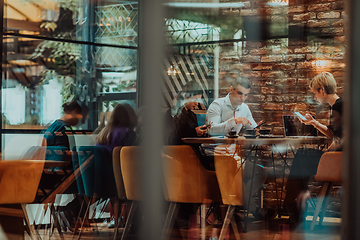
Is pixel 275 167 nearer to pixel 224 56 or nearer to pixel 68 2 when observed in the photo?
pixel 224 56

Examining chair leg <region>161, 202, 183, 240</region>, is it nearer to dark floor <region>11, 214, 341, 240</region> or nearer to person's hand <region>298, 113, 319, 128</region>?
dark floor <region>11, 214, 341, 240</region>

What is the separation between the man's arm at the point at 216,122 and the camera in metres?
2.19

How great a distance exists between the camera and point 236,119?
2.29m

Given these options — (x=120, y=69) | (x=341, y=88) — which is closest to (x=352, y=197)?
(x=341, y=88)

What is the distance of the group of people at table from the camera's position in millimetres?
2143

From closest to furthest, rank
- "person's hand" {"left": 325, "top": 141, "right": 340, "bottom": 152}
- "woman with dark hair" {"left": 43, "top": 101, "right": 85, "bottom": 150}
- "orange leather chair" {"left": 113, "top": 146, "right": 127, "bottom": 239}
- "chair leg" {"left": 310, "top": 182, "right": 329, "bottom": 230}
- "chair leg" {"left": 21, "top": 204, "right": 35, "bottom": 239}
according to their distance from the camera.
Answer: "person's hand" {"left": 325, "top": 141, "right": 340, "bottom": 152}, "chair leg" {"left": 310, "top": 182, "right": 329, "bottom": 230}, "orange leather chair" {"left": 113, "top": 146, "right": 127, "bottom": 239}, "chair leg" {"left": 21, "top": 204, "right": 35, "bottom": 239}, "woman with dark hair" {"left": 43, "top": 101, "right": 85, "bottom": 150}

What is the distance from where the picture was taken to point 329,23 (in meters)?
2.33

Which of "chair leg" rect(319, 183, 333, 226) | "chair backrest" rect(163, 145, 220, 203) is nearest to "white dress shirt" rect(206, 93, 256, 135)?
"chair backrest" rect(163, 145, 220, 203)

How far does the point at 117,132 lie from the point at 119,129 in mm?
53

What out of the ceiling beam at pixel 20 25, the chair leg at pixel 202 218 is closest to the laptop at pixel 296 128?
the chair leg at pixel 202 218

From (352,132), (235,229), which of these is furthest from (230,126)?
(352,132)

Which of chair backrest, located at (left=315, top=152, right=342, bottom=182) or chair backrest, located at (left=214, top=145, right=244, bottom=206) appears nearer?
chair backrest, located at (left=315, top=152, right=342, bottom=182)

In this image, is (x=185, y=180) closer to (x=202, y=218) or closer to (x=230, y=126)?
(x=202, y=218)

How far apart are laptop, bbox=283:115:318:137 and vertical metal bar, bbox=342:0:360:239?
0.31 metres
